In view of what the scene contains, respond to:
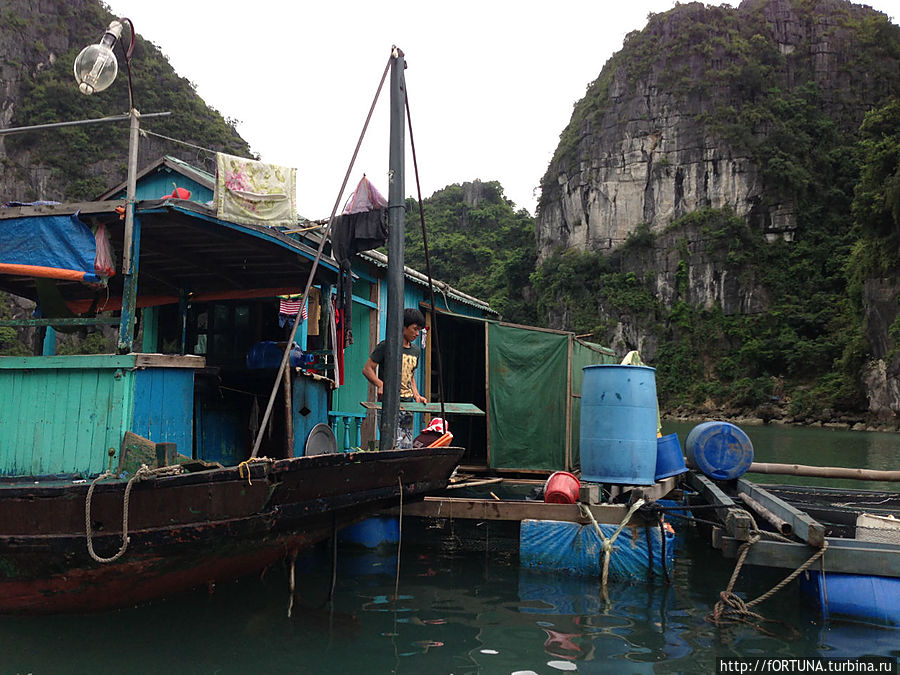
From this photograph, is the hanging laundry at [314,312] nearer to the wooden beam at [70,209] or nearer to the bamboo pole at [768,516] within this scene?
the wooden beam at [70,209]

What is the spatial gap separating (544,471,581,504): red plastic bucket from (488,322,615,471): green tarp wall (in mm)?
2793

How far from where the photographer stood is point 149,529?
4125 millimetres

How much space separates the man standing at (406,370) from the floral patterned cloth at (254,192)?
145 centimetres

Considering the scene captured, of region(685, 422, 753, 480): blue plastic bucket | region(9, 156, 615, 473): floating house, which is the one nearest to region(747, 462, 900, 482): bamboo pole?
region(685, 422, 753, 480): blue plastic bucket

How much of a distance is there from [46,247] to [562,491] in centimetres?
471

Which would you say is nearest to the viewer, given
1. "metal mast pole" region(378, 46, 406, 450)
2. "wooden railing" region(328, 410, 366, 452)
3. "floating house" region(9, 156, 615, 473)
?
"metal mast pole" region(378, 46, 406, 450)

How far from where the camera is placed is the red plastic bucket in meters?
6.20

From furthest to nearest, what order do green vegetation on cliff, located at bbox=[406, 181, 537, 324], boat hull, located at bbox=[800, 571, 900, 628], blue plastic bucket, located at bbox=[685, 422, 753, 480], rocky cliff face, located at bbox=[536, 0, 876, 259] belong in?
green vegetation on cliff, located at bbox=[406, 181, 537, 324] → rocky cliff face, located at bbox=[536, 0, 876, 259] → blue plastic bucket, located at bbox=[685, 422, 753, 480] → boat hull, located at bbox=[800, 571, 900, 628]

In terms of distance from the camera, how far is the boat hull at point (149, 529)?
4.11 meters

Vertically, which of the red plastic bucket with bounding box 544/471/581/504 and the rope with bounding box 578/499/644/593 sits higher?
the red plastic bucket with bounding box 544/471/581/504

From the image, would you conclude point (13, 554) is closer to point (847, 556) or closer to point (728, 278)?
point (847, 556)

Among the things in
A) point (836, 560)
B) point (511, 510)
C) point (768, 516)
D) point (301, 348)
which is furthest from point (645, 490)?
point (301, 348)

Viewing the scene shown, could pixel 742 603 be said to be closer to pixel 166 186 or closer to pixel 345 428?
pixel 345 428

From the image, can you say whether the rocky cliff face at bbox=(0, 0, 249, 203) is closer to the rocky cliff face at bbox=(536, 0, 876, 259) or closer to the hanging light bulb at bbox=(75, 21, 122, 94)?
the hanging light bulb at bbox=(75, 21, 122, 94)
